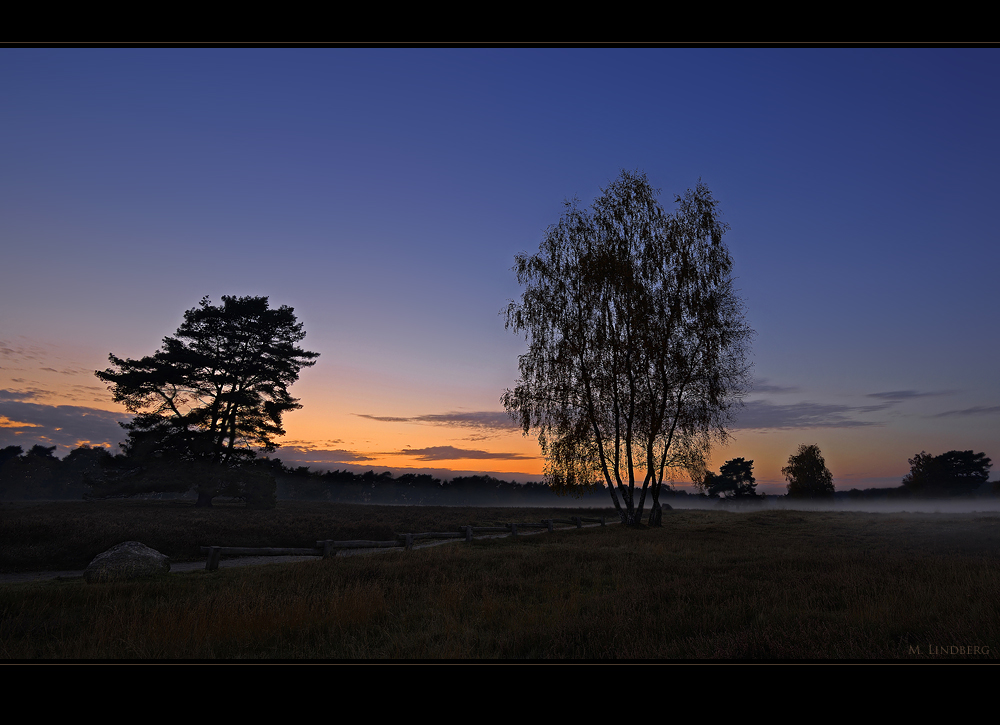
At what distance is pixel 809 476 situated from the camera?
56250mm

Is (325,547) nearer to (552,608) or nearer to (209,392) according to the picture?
(552,608)

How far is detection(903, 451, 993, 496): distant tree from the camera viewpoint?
43.6 m

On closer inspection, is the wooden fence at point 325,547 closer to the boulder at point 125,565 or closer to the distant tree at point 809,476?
the boulder at point 125,565

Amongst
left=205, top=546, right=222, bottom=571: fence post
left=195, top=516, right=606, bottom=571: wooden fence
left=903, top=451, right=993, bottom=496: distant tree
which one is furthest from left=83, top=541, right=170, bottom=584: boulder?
left=903, top=451, right=993, bottom=496: distant tree

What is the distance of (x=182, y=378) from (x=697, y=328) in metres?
31.9

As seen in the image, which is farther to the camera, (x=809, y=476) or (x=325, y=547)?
(x=809, y=476)

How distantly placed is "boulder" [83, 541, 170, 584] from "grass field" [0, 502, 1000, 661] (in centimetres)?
82

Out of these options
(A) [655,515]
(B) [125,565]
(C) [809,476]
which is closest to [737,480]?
(C) [809,476]

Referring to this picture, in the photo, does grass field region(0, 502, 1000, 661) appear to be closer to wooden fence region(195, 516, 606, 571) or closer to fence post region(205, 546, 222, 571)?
fence post region(205, 546, 222, 571)

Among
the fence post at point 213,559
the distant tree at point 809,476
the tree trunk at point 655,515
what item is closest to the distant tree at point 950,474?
the distant tree at point 809,476

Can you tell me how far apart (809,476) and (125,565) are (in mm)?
64192

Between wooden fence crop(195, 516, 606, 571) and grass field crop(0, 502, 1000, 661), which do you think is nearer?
grass field crop(0, 502, 1000, 661)
